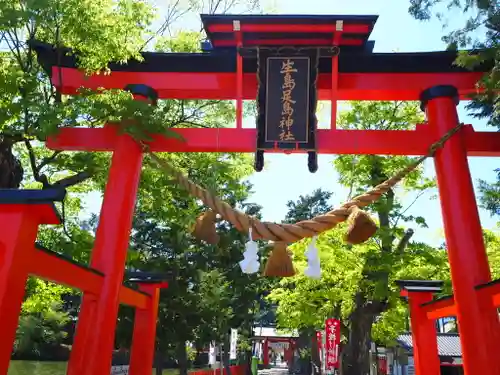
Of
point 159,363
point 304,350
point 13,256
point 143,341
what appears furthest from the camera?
point 304,350

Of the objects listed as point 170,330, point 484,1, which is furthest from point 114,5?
point 170,330

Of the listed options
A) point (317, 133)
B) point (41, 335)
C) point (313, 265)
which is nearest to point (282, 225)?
point (313, 265)

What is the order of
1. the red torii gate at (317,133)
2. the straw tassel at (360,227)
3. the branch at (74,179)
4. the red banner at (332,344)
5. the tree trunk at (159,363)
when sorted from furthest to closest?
the tree trunk at (159,363)
the red banner at (332,344)
the branch at (74,179)
the red torii gate at (317,133)
the straw tassel at (360,227)

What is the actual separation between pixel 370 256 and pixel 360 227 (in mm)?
9147

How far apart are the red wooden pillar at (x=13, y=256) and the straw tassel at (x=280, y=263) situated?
93.0 inches

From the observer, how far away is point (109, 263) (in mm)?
6176

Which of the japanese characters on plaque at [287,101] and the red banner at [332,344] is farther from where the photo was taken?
the red banner at [332,344]

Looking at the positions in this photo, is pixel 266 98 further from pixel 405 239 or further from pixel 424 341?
pixel 405 239

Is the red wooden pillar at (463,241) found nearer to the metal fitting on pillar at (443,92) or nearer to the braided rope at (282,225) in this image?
the metal fitting on pillar at (443,92)

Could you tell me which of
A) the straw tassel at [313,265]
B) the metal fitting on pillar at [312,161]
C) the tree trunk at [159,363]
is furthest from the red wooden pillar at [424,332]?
the tree trunk at [159,363]

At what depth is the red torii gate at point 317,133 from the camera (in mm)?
5945

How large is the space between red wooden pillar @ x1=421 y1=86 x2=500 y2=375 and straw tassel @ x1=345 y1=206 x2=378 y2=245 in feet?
7.48

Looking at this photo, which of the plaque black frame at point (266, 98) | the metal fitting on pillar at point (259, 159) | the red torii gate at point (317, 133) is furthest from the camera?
the metal fitting on pillar at point (259, 159)

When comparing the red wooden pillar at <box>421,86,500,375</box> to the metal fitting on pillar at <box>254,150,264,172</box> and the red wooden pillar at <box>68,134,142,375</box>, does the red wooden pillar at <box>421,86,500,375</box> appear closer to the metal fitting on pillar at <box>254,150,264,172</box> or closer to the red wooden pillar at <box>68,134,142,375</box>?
the metal fitting on pillar at <box>254,150,264,172</box>
